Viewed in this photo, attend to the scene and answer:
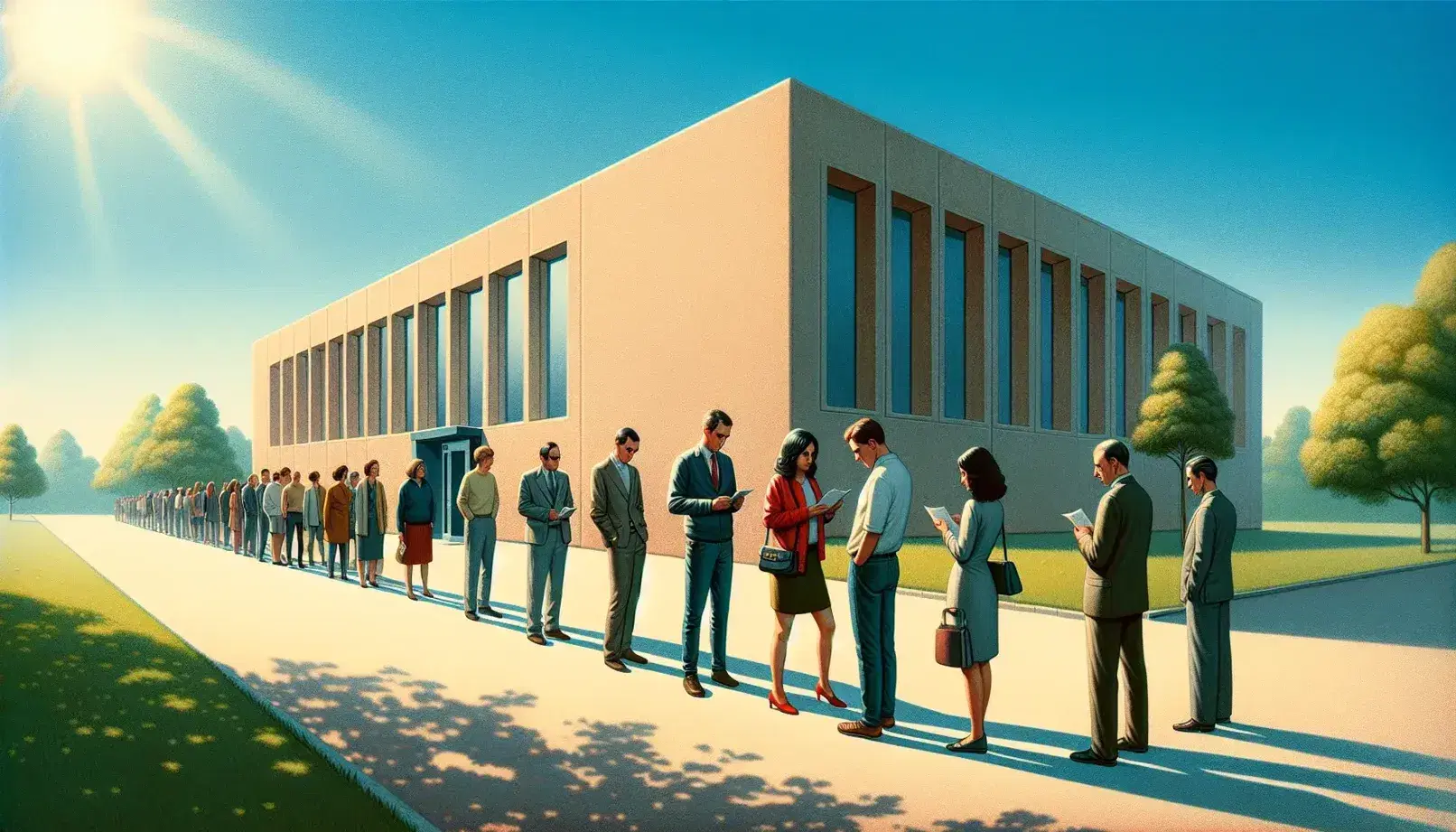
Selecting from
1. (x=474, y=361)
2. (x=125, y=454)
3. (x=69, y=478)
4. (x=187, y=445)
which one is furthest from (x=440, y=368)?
(x=69, y=478)

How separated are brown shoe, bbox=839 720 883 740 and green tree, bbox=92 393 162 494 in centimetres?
7810

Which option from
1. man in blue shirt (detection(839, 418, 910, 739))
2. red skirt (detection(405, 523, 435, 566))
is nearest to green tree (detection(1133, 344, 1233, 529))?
red skirt (detection(405, 523, 435, 566))

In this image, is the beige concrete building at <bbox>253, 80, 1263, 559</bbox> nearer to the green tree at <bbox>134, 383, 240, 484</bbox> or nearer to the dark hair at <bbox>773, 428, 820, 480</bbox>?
the dark hair at <bbox>773, 428, 820, 480</bbox>

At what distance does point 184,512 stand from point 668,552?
19.8m

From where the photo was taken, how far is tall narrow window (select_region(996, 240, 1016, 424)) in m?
25.6

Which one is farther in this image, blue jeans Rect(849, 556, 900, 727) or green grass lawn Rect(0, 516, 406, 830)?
blue jeans Rect(849, 556, 900, 727)

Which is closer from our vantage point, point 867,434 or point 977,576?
point 977,576

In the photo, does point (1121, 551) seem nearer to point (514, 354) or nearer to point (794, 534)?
point (794, 534)

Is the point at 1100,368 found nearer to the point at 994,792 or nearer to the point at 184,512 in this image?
the point at 994,792

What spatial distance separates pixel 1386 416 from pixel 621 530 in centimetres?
2459

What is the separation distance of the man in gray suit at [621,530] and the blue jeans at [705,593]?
0.88 m

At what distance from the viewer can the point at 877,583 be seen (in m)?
5.57

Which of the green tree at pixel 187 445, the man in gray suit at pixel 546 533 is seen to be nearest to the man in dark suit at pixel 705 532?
the man in gray suit at pixel 546 533

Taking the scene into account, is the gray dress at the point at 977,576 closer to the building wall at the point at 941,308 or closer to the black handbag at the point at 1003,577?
the black handbag at the point at 1003,577
